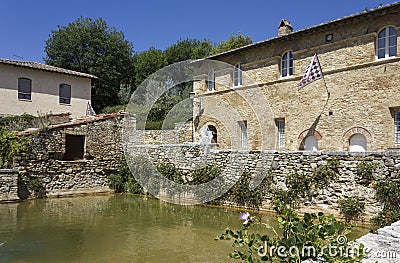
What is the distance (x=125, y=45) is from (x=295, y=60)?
70.0 ft

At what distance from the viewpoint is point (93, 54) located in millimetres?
30172

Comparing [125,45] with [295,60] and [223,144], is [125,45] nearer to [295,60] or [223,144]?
[223,144]

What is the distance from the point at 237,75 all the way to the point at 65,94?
1180 centimetres

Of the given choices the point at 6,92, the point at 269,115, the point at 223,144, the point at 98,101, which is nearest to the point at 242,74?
the point at 269,115

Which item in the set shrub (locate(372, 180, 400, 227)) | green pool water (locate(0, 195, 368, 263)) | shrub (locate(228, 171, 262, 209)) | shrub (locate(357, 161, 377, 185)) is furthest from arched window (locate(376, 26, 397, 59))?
green pool water (locate(0, 195, 368, 263))

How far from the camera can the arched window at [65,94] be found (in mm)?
22016

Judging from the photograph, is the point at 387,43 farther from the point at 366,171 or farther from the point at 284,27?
the point at 366,171

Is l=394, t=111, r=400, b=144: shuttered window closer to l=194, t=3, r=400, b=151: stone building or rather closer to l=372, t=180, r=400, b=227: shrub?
l=194, t=3, r=400, b=151: stone building

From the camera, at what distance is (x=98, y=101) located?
99.5 ft

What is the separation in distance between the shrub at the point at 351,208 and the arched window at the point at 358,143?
4.93m

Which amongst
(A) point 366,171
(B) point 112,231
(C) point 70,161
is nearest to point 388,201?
(A) point 366,171

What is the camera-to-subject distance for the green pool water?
651cm

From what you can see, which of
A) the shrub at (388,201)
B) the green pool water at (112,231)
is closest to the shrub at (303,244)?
the green pool water at (112,231)

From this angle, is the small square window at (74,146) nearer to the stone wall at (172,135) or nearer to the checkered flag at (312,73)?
the stone wall at (172,135)
